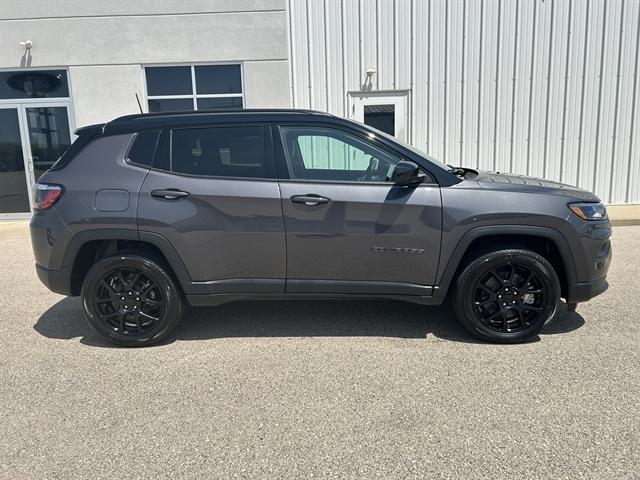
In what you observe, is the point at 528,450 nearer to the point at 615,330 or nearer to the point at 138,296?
the point at 615,330

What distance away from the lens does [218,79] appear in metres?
9.54

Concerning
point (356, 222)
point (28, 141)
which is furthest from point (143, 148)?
point (28, 141)

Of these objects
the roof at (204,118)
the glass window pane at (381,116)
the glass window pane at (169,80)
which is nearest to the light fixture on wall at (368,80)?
the glass window pane at (381,116)

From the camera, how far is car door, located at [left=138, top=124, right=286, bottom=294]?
3.69 metres

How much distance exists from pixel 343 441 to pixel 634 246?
21.4ft

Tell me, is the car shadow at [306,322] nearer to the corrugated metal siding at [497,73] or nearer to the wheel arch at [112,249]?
the wheel arch at [112,249]

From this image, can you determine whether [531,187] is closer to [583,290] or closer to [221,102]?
[583,290]

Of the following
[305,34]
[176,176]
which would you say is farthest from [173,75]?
[176,176]

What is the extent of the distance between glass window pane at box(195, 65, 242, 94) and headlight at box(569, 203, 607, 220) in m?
7.43

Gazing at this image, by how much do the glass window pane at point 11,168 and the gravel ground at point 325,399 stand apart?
653 centimetres

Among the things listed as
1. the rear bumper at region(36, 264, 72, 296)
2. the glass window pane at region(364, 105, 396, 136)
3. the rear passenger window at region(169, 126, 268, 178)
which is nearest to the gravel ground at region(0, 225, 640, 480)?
the rear bumper at region(36, 264, 72, 296)

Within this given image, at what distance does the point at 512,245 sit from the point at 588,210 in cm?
63

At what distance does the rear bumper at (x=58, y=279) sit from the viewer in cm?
387

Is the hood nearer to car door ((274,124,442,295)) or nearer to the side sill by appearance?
car door ((274,124,442,295))
